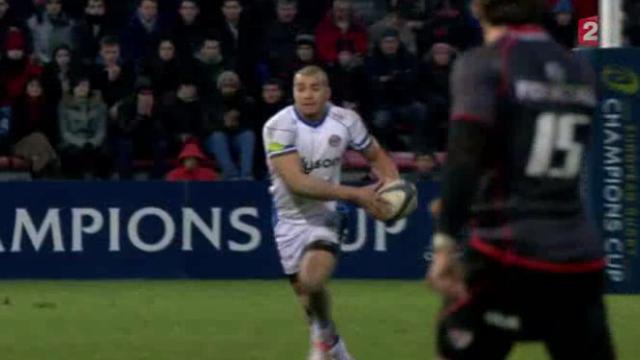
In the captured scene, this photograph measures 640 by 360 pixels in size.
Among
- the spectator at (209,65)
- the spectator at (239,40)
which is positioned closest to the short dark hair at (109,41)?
the spectator at (209,65)

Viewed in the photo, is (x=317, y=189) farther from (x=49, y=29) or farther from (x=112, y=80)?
(x=49, y=29)

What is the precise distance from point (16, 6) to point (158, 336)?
9331 millimetres

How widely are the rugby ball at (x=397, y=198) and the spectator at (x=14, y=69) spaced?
10295 mm

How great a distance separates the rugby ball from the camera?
36.8ft

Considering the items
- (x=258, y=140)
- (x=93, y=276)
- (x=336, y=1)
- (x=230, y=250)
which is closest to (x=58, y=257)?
(x=93, y=276)

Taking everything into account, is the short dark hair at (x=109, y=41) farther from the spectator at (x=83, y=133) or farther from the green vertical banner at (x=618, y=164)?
the green vertical banner at (x=618, y=164)

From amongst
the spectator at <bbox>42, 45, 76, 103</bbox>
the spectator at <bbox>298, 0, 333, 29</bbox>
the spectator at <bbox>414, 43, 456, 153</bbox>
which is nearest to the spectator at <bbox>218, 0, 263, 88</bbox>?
the spectator at <bbox>298, 0, 333, 29</bbox>

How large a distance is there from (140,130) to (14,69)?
146cm

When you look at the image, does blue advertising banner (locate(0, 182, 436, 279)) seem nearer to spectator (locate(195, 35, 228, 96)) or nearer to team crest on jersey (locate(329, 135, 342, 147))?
spectator (locate(195, 35, 228, 96))

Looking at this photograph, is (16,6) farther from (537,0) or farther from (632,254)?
(537,0)

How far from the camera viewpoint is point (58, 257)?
61.0 ft

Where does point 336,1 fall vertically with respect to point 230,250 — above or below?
above

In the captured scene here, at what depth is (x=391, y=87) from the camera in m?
21.2

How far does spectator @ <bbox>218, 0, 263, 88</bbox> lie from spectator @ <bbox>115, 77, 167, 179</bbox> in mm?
991
